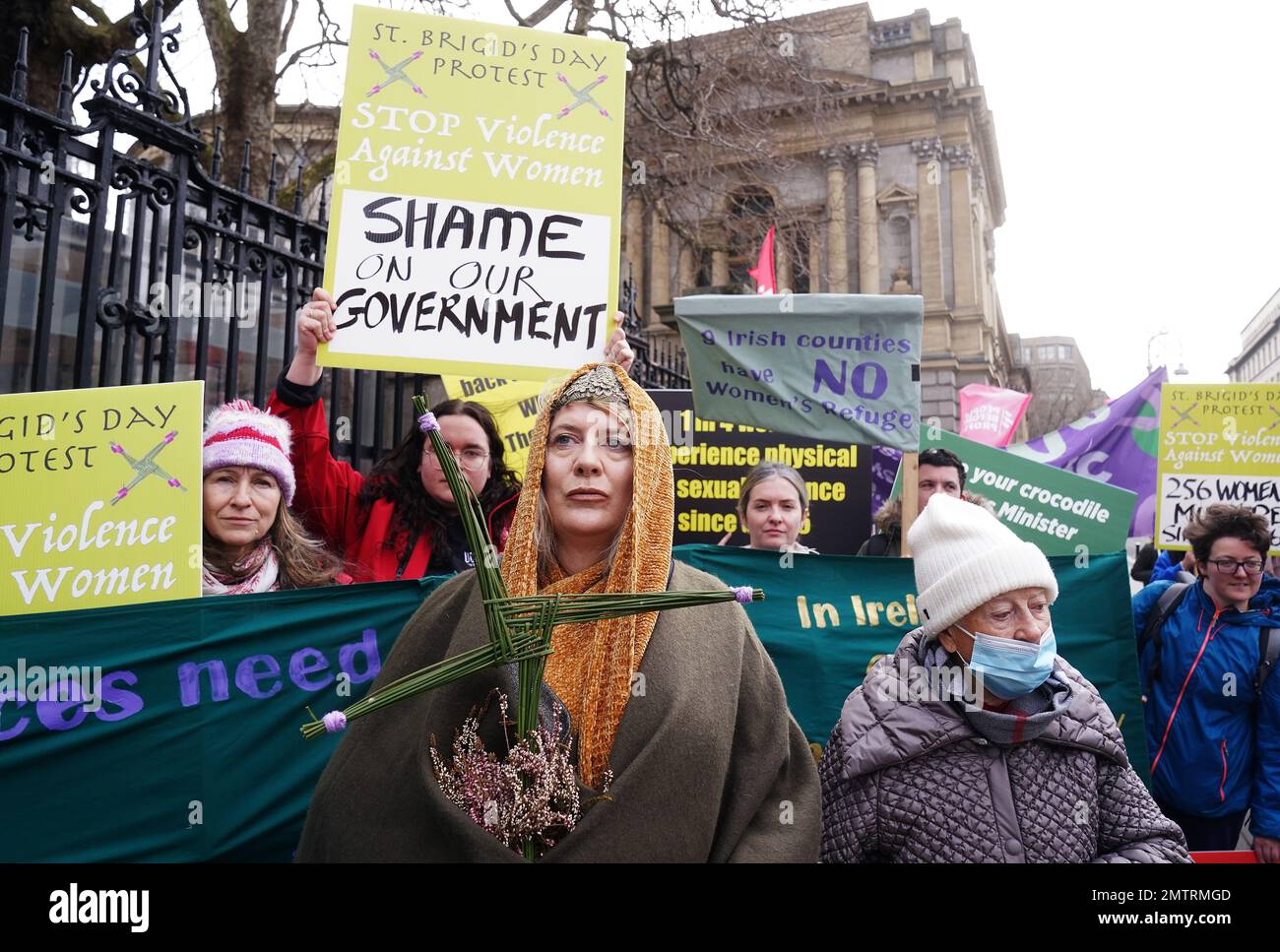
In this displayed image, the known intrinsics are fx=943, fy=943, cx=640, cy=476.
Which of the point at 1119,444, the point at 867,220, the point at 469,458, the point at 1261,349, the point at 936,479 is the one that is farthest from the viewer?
the point at 1261,349

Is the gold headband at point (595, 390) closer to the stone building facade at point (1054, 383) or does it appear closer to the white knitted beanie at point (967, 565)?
the white knitted beanie at point (967, 565)

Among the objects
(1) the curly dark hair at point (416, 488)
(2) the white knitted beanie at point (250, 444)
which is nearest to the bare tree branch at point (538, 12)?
(1) the curly dark hair at point (416, 488)

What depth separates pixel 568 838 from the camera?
1684mm

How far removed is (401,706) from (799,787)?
0.84 m

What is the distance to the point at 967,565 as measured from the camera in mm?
2258

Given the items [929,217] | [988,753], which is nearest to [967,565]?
[988,753]

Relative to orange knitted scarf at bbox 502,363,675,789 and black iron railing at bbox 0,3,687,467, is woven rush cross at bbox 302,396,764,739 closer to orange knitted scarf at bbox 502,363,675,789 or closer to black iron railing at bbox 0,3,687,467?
orange knitted scarf at bbox 502,363,675,789

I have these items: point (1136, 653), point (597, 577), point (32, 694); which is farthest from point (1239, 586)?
point (32, 694)

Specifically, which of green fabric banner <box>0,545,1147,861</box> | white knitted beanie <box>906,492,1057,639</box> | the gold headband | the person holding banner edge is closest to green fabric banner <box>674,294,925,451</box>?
the person holding banner edge

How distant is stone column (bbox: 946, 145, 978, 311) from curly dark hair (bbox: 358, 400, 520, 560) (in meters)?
28.5

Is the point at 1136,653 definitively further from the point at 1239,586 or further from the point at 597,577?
the point at 597,577

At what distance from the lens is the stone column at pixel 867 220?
2886 cm

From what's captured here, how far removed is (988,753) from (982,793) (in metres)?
0.09

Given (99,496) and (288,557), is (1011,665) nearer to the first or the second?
(288,557)
